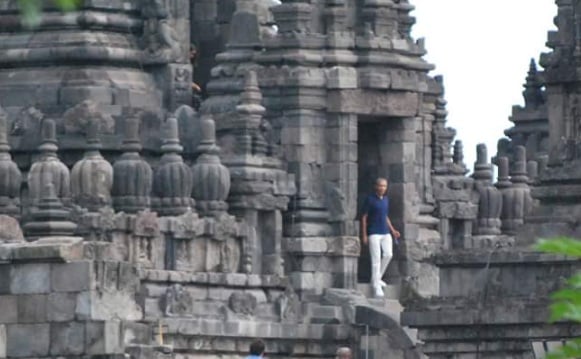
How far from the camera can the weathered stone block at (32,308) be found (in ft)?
97.3

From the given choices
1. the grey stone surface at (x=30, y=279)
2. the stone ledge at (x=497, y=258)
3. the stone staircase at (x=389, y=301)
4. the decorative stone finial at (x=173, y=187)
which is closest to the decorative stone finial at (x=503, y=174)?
the stone staircase at (x=389, y=301)

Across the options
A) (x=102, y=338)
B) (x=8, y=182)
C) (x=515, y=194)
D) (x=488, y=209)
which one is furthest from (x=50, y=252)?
(x=515, y=194)

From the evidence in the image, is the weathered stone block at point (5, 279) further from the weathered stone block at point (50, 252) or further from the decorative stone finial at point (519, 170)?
the decorative stone finial at point (519, 170)

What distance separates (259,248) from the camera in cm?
4256

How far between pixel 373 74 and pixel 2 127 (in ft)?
19.7

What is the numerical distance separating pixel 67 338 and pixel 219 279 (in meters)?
11.3

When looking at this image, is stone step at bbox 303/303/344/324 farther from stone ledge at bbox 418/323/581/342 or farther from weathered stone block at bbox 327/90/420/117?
stone ledge at bbox 418/323/581/342

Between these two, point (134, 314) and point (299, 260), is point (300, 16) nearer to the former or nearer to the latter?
point (299, 260)

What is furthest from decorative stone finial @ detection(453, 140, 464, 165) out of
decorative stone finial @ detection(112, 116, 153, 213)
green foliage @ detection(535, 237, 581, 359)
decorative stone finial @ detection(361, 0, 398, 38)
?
green foliage @ detection(535, 237, 581, 359)

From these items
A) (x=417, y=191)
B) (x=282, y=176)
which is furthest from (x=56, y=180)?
(x=417, y=191)

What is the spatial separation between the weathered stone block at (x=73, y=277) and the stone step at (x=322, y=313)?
11.8 metres

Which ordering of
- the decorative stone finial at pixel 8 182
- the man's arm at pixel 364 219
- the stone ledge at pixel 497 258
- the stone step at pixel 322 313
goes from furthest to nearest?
the man's arm at pixel 364 219 < the stone step at pixel 322 313 < the decorative stone finial at pixel 8 182 < the stone ledge at pixel 497 258

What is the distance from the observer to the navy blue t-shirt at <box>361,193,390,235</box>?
42156 mm

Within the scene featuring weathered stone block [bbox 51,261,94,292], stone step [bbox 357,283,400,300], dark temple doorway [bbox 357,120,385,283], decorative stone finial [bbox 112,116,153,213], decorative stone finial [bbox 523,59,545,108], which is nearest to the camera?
weathered stone block [bbox 51,261,94,292]
